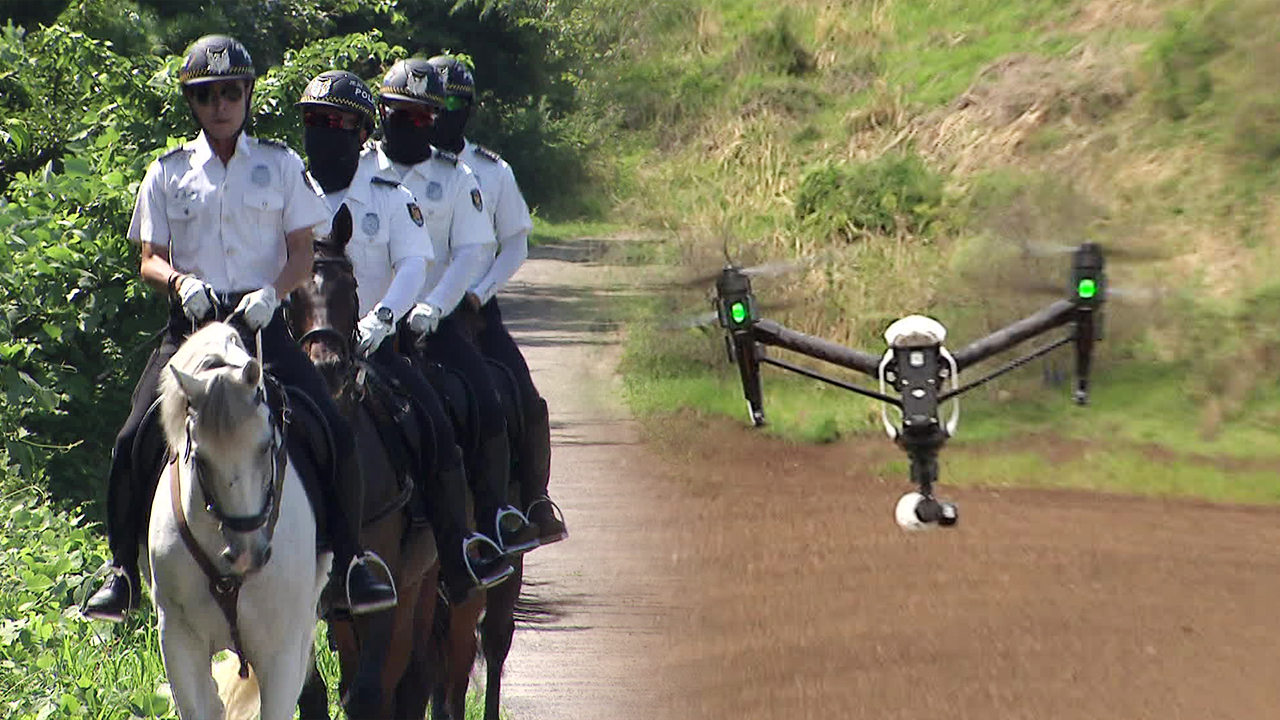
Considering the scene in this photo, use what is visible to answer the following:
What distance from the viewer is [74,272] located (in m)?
10.1

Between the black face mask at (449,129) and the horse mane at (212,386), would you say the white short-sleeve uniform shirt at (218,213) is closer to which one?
the horse mane at (212,386)

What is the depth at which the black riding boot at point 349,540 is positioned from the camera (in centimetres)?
681

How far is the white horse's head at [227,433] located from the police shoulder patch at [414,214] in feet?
6.81

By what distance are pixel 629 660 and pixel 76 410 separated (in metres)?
3.26

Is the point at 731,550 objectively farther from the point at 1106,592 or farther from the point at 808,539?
the point at 1106,592

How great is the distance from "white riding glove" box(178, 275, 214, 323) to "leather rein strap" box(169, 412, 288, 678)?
1.56ft

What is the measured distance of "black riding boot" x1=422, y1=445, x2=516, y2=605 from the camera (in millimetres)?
8039

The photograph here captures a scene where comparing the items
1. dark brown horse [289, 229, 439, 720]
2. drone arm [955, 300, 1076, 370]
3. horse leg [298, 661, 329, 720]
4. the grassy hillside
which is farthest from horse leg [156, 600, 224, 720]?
the grassy hillside

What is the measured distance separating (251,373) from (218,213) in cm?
115

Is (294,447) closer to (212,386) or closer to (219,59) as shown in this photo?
(212,386)

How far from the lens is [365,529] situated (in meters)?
7.40

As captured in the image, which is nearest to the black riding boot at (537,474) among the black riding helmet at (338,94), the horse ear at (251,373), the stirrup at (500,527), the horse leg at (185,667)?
the stirrup at (500,527)

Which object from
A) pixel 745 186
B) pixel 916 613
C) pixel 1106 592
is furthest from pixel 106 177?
pixel 745 186

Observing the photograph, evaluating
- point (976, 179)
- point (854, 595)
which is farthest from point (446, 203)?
point (976, 179)
